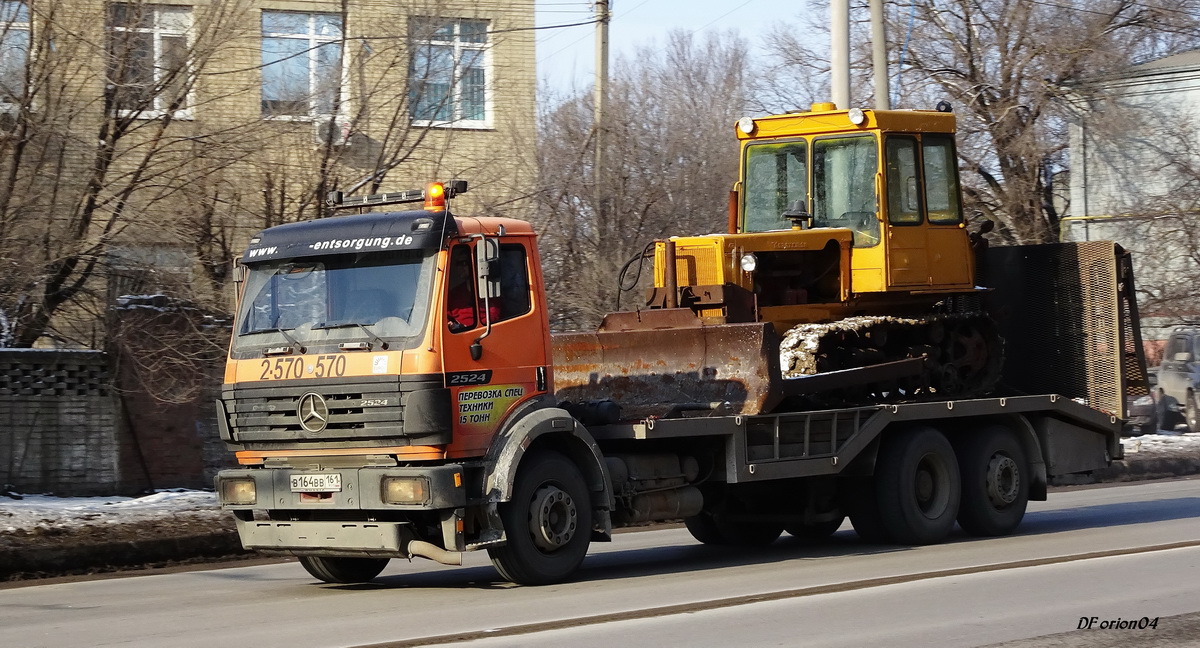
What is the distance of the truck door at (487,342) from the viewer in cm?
1033

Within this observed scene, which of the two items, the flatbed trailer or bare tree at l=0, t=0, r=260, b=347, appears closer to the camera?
the flatbed trailer

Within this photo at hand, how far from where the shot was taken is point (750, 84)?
103ft

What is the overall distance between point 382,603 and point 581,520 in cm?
167

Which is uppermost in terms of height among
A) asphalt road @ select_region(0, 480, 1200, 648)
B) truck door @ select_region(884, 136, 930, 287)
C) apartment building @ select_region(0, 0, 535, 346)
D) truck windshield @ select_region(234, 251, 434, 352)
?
apartment building @ select_region(0, 0, 535, 346)

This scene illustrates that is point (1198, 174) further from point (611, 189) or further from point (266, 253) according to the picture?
point (266, 253)

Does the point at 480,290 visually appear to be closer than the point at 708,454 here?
Yes

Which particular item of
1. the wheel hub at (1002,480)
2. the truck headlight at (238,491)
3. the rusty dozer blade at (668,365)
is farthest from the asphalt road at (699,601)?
the rusty dozer blade at (668,365)

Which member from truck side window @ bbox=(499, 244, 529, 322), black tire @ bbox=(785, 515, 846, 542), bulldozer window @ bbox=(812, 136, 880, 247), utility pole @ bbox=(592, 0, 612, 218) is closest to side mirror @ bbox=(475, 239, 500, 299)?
truck side window @ bbox=(499, 244, 529, 322)

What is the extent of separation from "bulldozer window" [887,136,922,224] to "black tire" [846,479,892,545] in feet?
8.81

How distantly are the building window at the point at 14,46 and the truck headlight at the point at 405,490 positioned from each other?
8651mm

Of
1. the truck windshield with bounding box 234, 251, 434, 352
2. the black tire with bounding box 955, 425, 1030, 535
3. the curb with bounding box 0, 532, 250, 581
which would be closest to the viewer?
the truck windshield with bounding box 234, 251, 434, 352

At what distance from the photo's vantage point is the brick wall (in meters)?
15.9

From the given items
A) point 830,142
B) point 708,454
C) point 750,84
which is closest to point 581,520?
point 708,454

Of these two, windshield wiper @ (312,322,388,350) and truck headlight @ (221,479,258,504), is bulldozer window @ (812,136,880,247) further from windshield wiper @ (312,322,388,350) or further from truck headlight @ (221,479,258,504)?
truck headlight @ (221,479,258,504)
